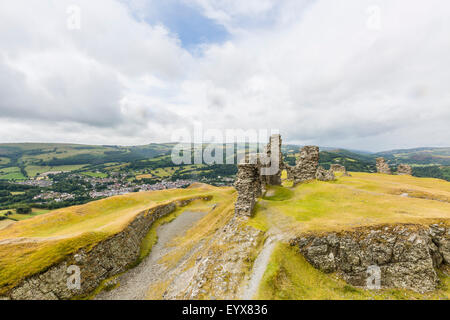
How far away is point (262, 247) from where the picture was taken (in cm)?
1592

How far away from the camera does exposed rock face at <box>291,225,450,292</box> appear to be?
42.1 ft

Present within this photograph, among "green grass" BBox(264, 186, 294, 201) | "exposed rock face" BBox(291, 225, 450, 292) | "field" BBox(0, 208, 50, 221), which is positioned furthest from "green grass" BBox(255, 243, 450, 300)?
"field" BBox(0, 208, 50, 221)

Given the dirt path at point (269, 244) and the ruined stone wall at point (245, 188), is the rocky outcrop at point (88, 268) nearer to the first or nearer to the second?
the ruined stone wall at point (245, 188)

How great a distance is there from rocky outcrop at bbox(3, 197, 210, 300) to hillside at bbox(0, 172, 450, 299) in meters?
0.58

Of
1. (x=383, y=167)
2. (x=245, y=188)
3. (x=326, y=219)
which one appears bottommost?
(x=326, y=219)

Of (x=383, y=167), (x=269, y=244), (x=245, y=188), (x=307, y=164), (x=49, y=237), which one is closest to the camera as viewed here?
(x=269, y=244)

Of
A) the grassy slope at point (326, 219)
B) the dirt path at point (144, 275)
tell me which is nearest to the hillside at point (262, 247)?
the grassy slope at point (326, 219)

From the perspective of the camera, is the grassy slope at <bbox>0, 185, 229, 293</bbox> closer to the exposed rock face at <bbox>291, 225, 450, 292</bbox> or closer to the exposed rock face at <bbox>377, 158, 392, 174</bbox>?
the exposed rock face at <bbox>291, 225, 450, 292</bbox>

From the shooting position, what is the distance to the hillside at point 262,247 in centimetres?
1252

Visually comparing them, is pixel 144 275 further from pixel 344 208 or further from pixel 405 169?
pixel 405 169

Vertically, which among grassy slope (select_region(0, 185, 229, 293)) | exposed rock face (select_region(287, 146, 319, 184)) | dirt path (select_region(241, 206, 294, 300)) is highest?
exposed rock face (select_region(287, 146, 319, 184))

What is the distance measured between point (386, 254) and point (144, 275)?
2698cm

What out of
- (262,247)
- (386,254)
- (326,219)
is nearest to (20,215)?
(262,247)
